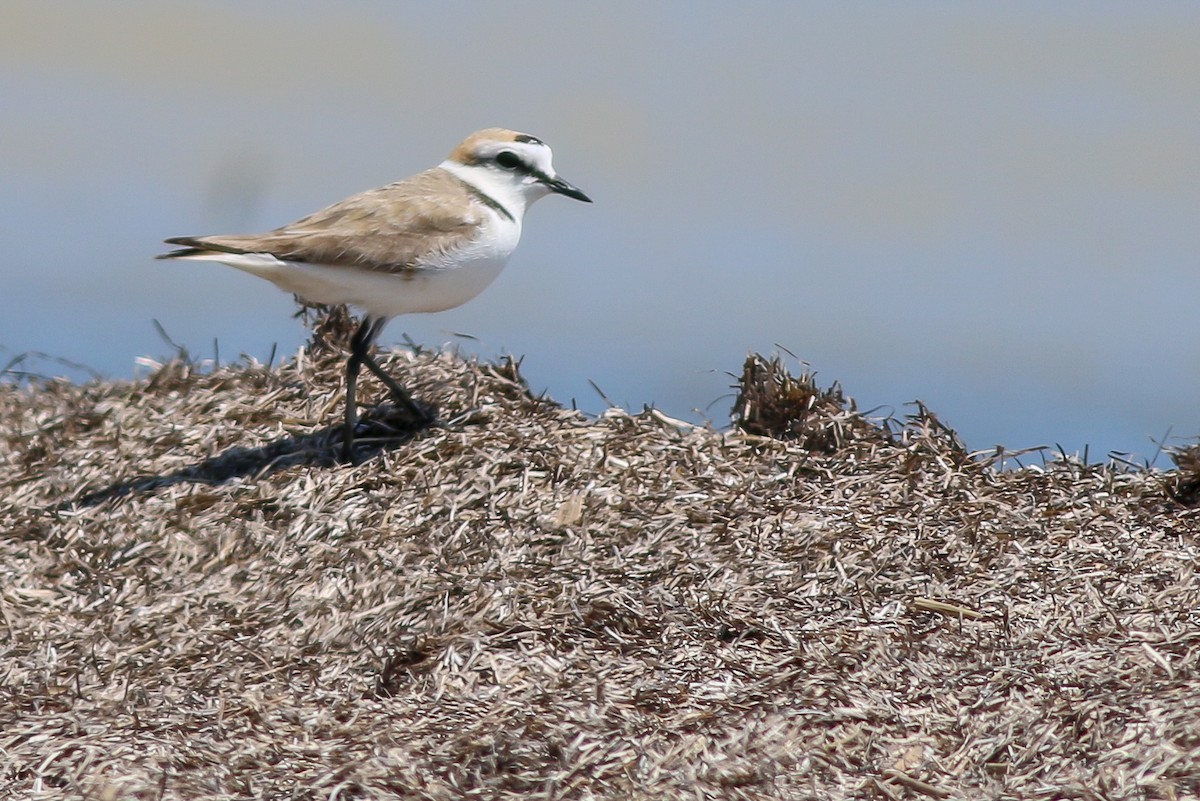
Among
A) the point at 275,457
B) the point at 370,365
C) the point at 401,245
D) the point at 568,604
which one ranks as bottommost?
the point at 568,604

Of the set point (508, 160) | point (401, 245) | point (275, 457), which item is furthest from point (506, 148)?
point (275, 457)

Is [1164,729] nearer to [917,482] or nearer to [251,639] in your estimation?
[917,482]

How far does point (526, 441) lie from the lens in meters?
6.75

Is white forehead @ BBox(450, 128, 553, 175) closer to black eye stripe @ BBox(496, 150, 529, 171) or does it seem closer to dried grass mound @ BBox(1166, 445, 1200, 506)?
black eye stripe @ BBox(496, 150, 529, 171)

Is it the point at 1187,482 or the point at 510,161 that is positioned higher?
the point at 510,161

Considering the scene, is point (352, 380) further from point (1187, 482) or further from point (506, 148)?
point (1187, 482)

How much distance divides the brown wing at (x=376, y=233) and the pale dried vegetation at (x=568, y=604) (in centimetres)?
88

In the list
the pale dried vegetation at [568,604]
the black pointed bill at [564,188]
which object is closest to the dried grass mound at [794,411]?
the pale dried vegetation at [568,604]

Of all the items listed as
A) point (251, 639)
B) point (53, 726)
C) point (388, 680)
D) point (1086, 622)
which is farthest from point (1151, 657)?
point (53, 726)

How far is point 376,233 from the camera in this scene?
6.81 m

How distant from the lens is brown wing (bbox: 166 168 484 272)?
21.9 feet

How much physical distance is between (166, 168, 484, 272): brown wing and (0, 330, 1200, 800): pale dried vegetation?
2.88 feet

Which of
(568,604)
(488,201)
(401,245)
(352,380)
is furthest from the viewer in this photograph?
(488,201)

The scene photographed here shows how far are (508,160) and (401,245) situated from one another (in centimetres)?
92
